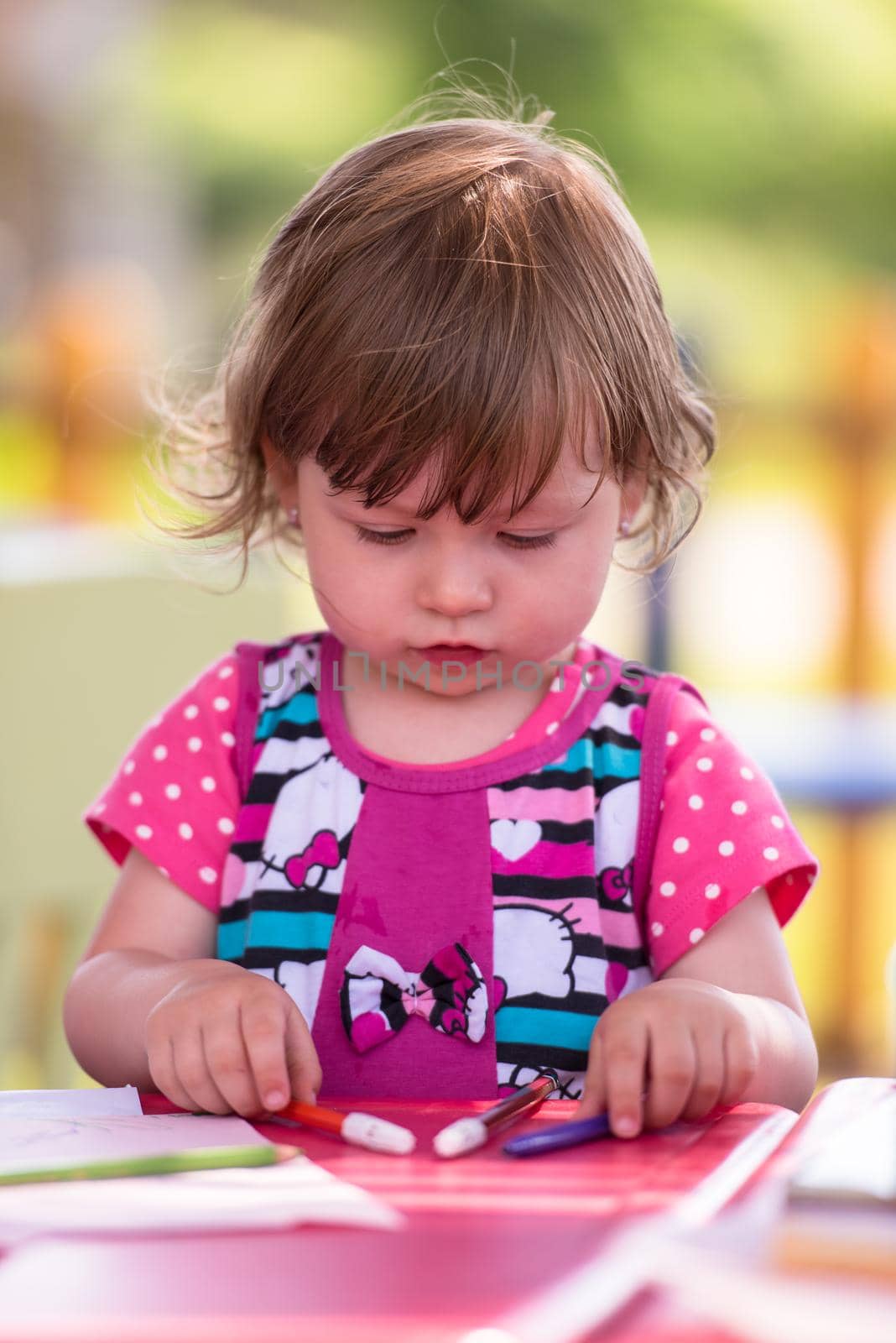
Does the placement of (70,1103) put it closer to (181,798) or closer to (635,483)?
(181,798)

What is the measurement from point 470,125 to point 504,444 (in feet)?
1.04

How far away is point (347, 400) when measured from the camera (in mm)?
1054

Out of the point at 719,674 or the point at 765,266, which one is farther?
the point at 765,266

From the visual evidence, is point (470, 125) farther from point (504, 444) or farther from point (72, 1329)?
point (72, 1329)

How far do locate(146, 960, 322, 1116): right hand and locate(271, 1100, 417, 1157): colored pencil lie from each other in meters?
0.03

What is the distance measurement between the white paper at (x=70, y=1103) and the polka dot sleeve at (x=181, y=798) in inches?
11.5

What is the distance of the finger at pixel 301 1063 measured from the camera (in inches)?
33.3

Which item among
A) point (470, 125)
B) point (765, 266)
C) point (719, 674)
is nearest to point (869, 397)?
point (719, 674)

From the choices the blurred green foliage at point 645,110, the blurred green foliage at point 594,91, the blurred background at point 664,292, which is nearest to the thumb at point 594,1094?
the blurred background at point 664,292

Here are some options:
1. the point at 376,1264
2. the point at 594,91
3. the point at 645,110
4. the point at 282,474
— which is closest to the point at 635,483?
the point at 282,474

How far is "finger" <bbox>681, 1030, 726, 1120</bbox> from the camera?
0.82 meters

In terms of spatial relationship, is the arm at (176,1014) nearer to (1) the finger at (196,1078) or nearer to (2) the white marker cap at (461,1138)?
(1) the finger at (196,1078)

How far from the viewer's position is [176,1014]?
89cm

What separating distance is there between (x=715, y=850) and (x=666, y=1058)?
0.29m
